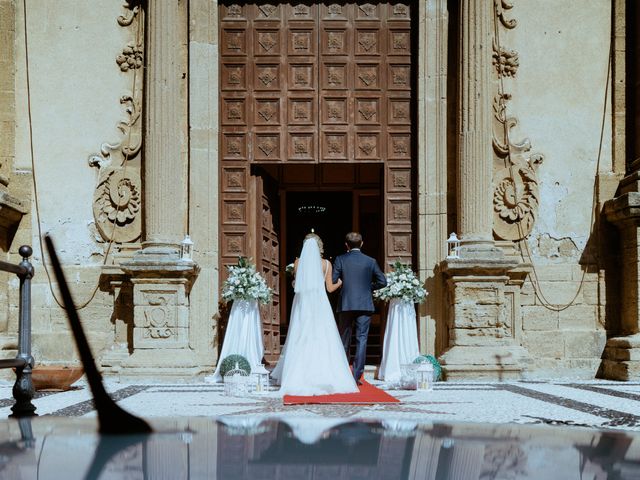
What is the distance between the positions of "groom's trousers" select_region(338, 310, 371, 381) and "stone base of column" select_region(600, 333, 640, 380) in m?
3.35

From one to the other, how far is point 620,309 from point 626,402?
151 inches

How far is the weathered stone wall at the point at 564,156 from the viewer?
11.6m

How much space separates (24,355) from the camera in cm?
445

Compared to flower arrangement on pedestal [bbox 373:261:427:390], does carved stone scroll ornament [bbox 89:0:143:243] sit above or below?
above

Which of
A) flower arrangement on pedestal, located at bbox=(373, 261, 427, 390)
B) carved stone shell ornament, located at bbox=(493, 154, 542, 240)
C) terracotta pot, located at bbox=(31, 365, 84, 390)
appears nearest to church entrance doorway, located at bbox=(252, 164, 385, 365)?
carved stone shell ornament, located at bbox=(493, 154, 542, 240)

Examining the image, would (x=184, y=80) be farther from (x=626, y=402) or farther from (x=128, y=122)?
(x=626, y=402)

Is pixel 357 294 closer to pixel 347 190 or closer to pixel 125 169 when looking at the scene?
pixel 125 169

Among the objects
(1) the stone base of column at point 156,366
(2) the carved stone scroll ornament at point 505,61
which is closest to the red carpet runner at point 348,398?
(1) the stone base of column at point 156,366

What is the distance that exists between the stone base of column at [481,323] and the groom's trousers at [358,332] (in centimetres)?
148

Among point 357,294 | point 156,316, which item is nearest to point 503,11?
point 357,294

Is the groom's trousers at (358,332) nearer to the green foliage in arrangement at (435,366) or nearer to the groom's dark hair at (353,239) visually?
the groom's dark hair at (353,239)

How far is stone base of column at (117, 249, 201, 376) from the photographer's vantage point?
1091 cm

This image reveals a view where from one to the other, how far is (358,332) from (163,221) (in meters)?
3.19

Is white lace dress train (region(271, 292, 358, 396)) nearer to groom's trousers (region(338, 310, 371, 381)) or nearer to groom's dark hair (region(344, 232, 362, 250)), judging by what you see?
groom's trousers (region(338, 310, 371, 381))
